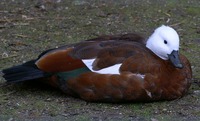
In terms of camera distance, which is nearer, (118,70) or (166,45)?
(118,70)

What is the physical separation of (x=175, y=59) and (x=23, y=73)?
1.18m

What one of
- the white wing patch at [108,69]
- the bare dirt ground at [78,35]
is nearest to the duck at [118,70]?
the white wing patch at [108,69]

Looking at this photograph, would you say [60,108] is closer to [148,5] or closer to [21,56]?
[21,56]

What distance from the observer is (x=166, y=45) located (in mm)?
4738

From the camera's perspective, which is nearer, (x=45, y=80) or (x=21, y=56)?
(x=45, y=80)

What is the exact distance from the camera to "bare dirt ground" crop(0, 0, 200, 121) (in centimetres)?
460

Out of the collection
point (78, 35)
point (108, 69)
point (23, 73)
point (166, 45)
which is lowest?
point (78, 35)

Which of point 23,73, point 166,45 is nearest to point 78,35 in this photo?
point 23,73

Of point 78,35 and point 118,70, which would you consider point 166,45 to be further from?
point 78,35

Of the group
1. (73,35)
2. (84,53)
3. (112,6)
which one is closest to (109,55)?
(84,53)

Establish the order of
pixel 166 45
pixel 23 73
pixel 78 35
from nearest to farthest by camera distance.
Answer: pixel 166 45
pixel 23 73
pixel 78 35

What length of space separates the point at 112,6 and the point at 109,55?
113 inches

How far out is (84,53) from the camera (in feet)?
15.6

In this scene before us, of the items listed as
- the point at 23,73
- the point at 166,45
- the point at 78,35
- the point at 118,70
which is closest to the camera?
the point at 118,70
